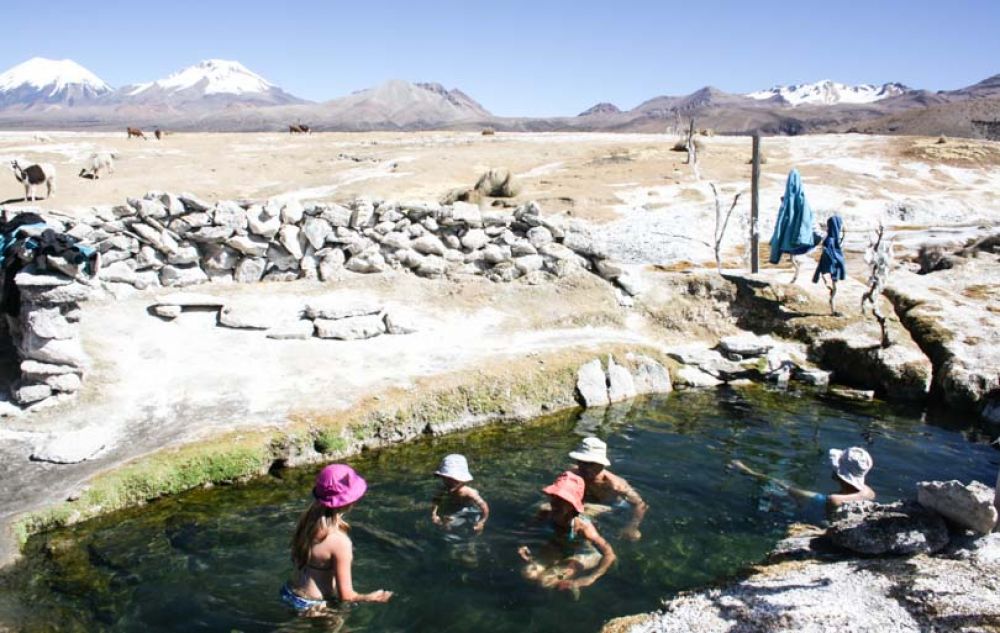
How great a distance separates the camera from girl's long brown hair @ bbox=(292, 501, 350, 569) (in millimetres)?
6453

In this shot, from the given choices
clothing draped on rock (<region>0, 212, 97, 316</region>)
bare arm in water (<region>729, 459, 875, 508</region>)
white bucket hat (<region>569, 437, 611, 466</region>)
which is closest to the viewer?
white bucket hat (<region>569, 437, 611, 466</region>)

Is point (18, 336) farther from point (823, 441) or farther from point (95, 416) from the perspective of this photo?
point (823, 441)

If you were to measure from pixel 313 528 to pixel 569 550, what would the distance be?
10.5 feet

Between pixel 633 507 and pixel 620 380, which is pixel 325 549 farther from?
pixel 620 380

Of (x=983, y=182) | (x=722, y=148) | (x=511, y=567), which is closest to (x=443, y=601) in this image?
(x=511, y=567)

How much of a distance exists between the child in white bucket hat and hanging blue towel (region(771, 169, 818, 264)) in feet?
44.6

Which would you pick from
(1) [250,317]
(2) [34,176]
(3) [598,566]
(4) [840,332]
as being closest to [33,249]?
(1) [250,317]

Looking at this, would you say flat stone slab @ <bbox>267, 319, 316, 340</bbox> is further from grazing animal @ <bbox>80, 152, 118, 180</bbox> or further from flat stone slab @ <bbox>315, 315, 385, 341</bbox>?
grazing animal @ <bbox>80, 152, 118, 180</bbox>

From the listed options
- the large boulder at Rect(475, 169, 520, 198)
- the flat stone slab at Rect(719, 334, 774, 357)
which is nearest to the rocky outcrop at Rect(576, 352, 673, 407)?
the flat stone slab at Rect(719, 334, 774, 357)

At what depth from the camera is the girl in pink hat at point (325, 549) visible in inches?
249

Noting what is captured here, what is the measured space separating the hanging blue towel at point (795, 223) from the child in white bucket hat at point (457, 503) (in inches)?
536

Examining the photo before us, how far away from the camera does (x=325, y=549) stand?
6.50 m

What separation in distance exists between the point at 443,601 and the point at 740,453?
6.52m

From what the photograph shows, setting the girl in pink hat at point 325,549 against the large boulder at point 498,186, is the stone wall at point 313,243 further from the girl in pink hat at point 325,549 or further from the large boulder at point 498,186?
the large boulder at point 498,186
